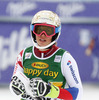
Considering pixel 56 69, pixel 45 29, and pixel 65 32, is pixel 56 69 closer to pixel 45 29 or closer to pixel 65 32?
pixel 45 29

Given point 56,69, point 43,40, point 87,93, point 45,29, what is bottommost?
point 87,93

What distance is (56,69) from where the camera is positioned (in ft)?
9.93

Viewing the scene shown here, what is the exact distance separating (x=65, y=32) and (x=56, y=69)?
5199 millimetres

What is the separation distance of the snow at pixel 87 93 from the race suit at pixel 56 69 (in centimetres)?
367

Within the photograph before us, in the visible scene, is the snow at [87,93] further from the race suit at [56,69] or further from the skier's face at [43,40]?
the skier's face at [43,40]

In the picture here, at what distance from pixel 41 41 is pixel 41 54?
0.15 metres

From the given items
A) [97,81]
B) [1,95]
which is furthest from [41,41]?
[97,81]

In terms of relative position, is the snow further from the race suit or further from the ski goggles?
the ski goggles

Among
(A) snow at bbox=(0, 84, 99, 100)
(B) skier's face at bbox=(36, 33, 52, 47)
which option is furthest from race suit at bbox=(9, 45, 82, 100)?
(A) snow at bbox=(0, 84, 99, 100)

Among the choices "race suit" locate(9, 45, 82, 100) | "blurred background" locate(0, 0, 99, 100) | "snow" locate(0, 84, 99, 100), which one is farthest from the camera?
"blurred background" locate(0, 0, 99, 100)

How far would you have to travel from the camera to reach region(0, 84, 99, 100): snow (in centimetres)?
677

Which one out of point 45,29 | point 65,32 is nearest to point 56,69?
point 45,29

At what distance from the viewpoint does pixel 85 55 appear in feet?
26.9

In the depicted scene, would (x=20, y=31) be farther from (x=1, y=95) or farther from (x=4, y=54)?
(x=1, y=95)
